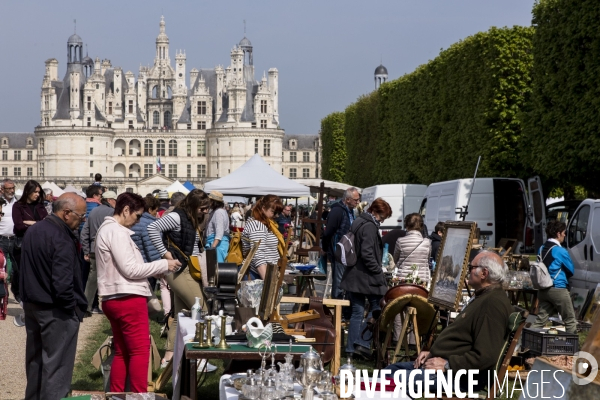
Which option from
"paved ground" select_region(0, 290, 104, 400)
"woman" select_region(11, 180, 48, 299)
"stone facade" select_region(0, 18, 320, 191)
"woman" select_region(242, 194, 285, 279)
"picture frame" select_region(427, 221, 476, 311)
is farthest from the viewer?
"stone facade" select_region(0, 18, 320, 191)

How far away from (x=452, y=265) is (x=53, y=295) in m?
2.94

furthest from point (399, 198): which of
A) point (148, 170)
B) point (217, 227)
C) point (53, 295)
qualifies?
point (148, 170)

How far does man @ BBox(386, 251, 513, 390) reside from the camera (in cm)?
518

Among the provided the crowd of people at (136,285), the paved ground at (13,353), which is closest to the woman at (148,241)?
the crowd of people at (136,285)

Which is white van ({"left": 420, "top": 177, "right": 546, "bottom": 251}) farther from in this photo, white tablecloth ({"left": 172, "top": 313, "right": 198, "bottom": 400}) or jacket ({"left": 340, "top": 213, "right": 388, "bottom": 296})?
white tablecloth ({"left": 172, "top": 313, "right": 198, "bottom": 400})

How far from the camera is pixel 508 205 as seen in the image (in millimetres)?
19734

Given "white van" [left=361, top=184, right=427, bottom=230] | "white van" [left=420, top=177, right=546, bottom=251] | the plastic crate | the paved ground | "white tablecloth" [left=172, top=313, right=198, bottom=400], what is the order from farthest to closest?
"white van" [left=361, top=184, right=427, bottom=230] < "white van" [left=420, top=177, right=546, bottom=251] < the plastic crate < the paved ground < "white tablecloth" [left=172, top=313, right=198, bottom=400]

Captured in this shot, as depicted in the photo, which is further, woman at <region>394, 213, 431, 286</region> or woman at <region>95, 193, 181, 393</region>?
woman at <region>394, 213, 431, 286</region>

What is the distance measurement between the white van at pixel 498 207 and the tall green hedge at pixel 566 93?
4.66 feet

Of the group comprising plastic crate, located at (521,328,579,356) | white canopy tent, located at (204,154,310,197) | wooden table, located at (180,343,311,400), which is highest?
white canopy tent, located at (204,154,310,197)

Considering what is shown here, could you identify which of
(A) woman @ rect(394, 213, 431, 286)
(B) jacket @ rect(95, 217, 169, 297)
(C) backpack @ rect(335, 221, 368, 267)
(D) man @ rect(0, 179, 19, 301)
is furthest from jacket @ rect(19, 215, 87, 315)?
(D) man @ rect(0, 179, 19, 301)

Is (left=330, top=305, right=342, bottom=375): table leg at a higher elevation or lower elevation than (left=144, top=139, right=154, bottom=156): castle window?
lower

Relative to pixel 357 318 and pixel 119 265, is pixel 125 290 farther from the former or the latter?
pixel 357 318

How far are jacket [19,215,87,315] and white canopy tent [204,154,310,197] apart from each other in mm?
12777
